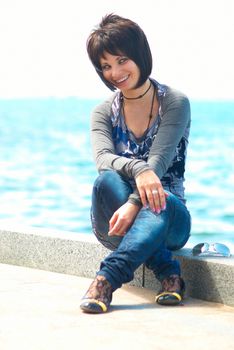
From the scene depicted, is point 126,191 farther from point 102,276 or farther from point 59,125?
point 59,125

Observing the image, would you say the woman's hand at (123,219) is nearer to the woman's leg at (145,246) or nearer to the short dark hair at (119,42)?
the woman's leg at (145,246)

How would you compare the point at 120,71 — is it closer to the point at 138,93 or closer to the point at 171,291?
the point at 138,93

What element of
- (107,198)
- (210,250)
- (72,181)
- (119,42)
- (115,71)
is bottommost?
(72,181)

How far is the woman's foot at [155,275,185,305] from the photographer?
4.03 meters

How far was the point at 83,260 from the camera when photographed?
15.1 ft

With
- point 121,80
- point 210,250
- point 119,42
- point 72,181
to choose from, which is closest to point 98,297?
point 210,250

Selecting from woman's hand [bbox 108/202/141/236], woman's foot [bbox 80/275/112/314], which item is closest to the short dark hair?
woman's hand [bbox 108/202/141/236]

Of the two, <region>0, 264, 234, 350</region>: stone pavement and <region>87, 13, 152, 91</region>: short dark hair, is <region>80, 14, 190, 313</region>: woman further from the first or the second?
<region>0, 264, 234, 350</region>: stone pavement

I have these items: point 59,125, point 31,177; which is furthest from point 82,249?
point 59,125

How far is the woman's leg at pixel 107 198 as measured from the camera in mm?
4098

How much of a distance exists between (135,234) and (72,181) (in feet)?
76.5

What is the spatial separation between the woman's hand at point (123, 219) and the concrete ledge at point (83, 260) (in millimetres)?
346

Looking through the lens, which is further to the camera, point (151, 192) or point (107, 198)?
point (107, 198)

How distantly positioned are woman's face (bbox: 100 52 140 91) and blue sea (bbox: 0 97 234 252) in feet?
3.77
